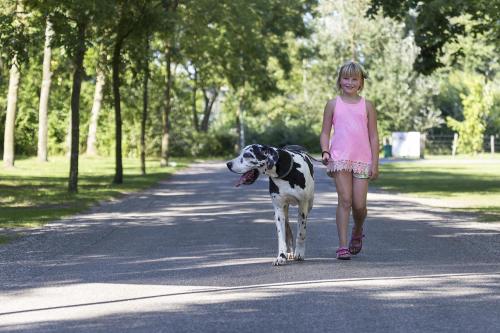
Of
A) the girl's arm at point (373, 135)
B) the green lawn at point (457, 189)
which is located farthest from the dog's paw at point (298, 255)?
the green lawn at point (457, 189)

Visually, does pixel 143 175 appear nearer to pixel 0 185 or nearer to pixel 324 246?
pixel 0 185

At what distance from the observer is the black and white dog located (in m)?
11.2

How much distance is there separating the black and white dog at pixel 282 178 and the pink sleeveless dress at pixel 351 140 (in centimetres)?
36

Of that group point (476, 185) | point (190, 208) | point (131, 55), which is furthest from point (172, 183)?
point (190, 208)

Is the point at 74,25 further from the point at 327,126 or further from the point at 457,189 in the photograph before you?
the point at 327,126

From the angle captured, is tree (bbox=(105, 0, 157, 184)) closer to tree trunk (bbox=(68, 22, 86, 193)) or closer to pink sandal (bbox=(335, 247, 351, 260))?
tree trunk (bbox=(68, 22, 86, 193))

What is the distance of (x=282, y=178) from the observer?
11.3 meters

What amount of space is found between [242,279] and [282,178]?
158cm

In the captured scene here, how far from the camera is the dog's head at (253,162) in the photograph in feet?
36.8

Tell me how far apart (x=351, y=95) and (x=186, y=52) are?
4152 cm

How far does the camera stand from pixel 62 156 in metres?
69.7

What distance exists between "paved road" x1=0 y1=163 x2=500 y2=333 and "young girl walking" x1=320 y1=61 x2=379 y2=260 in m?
0.91

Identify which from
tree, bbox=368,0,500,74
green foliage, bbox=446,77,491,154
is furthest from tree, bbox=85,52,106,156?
tree, bbox=368,0,500,74

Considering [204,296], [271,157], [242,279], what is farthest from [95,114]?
[204,296]
